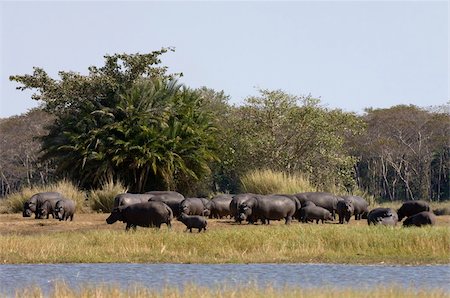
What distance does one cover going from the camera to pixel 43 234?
2366 centimetres

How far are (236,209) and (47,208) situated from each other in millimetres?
5636

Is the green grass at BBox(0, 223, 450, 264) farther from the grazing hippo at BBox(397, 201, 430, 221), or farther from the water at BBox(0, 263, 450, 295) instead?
the grazing hippo at BBox(397, 201, 430, 221)

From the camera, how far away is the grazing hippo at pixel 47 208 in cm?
2836

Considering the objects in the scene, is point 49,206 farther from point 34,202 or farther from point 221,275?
point 221,275

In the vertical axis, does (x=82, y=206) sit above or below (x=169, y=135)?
below

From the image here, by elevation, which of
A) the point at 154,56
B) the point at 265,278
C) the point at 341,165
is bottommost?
the point at 265,278

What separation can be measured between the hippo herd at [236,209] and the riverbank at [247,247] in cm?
208

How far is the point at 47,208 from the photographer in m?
28.5

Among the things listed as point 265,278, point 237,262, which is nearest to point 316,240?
point 237,262

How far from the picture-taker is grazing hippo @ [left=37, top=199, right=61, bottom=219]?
28.4 metres

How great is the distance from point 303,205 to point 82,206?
7.51 meters

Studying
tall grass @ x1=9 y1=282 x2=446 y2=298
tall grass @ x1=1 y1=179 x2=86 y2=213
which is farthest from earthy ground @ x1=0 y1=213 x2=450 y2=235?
tall grass @ x1=9 y1=282 x2=446 y2=298

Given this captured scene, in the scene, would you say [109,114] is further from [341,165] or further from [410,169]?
[410,169]

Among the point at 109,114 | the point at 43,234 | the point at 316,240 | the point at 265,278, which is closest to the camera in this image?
the point at 265,278
